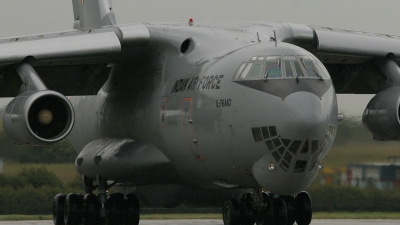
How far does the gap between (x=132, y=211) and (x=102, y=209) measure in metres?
0.53

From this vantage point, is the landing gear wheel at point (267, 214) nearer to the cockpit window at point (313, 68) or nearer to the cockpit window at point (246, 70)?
the cockpit window at point (246, 70)

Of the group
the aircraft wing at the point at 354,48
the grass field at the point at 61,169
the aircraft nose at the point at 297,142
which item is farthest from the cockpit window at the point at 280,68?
the grass field at the point at 61,169

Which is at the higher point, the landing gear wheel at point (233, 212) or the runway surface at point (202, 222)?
the landing gear wheel at point (233, 212)

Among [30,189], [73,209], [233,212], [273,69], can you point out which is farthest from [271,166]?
[30,189]

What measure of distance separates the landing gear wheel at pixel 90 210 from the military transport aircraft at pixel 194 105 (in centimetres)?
2

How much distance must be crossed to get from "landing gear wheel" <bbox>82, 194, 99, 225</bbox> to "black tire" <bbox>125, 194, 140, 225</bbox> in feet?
1.85

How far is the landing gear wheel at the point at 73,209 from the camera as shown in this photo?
54.7 ft

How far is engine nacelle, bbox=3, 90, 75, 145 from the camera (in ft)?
45.0

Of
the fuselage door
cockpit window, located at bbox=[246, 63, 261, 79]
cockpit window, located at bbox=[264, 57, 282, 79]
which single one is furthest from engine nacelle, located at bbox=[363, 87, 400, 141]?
the fuselage door

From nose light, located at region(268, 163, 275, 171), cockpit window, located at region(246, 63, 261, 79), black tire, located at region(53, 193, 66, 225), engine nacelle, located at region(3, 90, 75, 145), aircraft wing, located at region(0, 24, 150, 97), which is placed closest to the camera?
nose light, located at region(268, 163, 275, 171)

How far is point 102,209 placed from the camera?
54.3ft

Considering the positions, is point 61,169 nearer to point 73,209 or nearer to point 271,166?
point 73,209

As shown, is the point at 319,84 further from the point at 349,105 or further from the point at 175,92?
the point at 349,105

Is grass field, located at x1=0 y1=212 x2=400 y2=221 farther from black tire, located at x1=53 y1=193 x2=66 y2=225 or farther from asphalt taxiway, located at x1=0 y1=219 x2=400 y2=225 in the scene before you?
black tire, located at x1=53 y1=193 x2=66 y2=225
